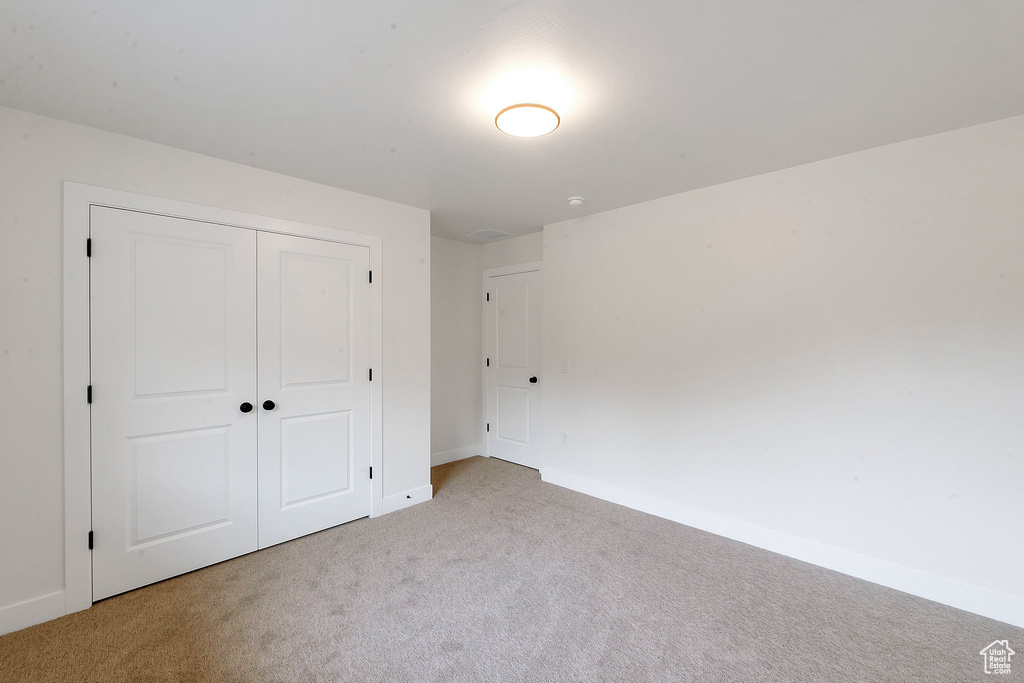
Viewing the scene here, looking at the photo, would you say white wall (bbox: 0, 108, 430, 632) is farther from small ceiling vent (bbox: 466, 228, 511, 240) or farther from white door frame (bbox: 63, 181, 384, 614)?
small ceiling vent (bbox: 466, 228, 511, 240)

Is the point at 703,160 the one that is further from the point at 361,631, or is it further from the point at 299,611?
the point at 299,611

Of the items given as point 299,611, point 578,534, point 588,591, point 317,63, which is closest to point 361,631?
point 299,611

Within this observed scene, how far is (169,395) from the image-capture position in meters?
2.53

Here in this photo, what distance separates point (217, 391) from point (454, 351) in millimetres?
2578

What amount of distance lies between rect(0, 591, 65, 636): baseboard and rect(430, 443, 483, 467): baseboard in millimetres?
2923

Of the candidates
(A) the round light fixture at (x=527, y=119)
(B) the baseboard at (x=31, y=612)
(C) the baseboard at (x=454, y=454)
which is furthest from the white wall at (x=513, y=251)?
(B) the baseboard at (x=31, y=612)

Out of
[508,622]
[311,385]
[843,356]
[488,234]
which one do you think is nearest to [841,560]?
[843,356]

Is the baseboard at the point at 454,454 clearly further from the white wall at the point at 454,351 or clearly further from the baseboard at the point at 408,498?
the baseboard at the point at 408,498

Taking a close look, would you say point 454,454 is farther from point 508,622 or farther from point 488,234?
point 508,622

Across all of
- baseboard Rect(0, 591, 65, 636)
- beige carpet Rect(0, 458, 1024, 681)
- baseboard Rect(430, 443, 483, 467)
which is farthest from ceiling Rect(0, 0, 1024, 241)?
baseboard Rect(430, 443, 483, 467)

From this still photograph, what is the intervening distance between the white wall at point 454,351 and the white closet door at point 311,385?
4.59 ft

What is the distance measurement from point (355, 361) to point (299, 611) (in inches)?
66.6

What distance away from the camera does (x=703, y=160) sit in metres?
2.73

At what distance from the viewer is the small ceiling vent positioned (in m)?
4.55
